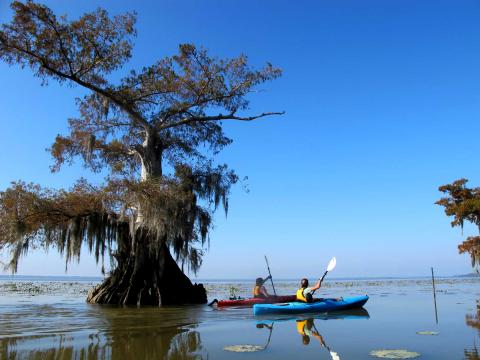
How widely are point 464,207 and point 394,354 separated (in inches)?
779

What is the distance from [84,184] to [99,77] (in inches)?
186

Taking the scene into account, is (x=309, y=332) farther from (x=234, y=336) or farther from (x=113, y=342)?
(x=113, y=342)

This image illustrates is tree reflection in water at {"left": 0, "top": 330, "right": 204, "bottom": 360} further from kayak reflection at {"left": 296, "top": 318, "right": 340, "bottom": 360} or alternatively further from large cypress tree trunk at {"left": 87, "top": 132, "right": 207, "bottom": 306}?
large cypress tree trunk at {"left": 87, "top": 132, "right": 207, "bottom": 306}

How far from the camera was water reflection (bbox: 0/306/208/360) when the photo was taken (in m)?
7.77

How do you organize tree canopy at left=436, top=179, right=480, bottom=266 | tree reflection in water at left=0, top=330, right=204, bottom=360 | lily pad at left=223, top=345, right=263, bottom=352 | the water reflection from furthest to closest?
tree canopy at left=436, top=179, right=480, bottom=266 < lily pad at left=223, top=345, right=263, bottom=352 < the water reflection < tree reflection in water at left=0, top=330, right=204, bottom=360

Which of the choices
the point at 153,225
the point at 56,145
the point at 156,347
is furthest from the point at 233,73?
the point at 156,347

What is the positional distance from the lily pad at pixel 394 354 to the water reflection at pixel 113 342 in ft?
9.59

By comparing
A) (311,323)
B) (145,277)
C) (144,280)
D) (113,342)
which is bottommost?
(311,323)

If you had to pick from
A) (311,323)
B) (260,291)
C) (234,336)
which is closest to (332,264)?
(260,291)

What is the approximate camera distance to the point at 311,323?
12.2 metres

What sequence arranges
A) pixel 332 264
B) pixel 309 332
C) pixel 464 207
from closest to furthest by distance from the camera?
pixel 309 332 → pixel 332 264 → pixel 464 207

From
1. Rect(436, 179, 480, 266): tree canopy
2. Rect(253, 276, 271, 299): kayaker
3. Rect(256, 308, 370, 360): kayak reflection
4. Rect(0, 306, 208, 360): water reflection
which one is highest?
Rect(436, 179, 480, 266): tree canopy

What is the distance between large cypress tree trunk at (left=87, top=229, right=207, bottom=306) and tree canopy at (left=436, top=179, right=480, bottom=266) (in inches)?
609

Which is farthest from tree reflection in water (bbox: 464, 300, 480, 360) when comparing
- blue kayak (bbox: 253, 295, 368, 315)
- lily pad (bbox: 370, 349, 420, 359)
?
blue kayak (bbox: 253, 295, 368, 315)
